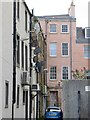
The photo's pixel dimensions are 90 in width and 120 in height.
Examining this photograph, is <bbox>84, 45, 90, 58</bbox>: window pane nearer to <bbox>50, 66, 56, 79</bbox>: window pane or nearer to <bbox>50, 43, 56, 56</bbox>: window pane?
<bbox>50, 43, 56, 56</bbox>: window pane

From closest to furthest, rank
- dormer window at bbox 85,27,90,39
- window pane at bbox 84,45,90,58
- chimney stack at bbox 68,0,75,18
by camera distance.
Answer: window pane at bbox 84,45,90,58 → chimney stack at bbox 68,0,75,18 → dormer window at bbox 85,27,90,39

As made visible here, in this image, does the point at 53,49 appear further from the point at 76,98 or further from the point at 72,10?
the point at 76,98

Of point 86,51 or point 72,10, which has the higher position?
point 72,10

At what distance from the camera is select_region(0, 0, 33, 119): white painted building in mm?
18703

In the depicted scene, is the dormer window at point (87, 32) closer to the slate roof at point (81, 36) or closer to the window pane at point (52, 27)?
the slate roof at point (81, 36)

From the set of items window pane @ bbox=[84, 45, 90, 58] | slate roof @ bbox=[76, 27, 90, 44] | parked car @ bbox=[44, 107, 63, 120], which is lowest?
parked car @ bbox=[44, 107, 63, 120]

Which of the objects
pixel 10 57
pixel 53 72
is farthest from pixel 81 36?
pixel 10 57

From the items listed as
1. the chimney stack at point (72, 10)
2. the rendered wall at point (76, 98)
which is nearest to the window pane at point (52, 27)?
the chimney stack at point (72, 10)

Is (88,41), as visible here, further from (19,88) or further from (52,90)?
(19,88)

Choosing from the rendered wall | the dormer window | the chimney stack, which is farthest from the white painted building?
the dormer window

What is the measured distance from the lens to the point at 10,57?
20766 millimetres

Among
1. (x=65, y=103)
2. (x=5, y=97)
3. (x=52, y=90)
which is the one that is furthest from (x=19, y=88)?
(x=52, y=90)

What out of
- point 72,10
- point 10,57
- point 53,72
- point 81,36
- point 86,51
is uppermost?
point 72,10

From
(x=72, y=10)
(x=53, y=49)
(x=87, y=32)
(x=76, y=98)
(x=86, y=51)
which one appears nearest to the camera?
(x=76, y=98)
